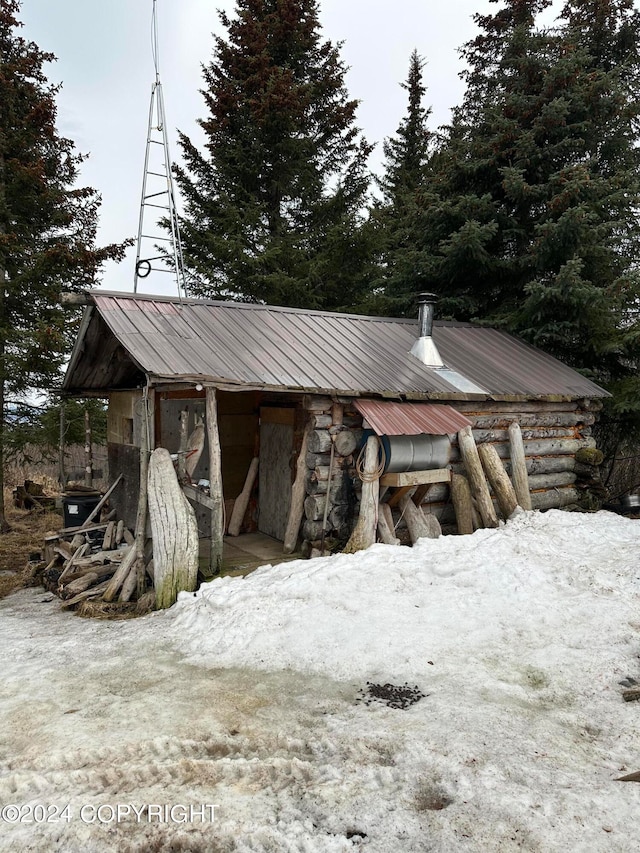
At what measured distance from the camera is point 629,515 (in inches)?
459

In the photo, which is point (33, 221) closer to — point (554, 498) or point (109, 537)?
point (109, 537)

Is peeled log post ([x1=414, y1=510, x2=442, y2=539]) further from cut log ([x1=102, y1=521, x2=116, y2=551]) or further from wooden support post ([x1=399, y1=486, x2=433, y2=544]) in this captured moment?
cut log ([x1=102, y1=521, x2=116, y2=551])

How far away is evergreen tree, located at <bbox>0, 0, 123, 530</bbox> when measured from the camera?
1270 centimetres

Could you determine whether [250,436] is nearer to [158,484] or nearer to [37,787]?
[158,484]

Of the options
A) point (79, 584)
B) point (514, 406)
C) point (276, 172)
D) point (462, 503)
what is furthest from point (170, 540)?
point (276, 172)

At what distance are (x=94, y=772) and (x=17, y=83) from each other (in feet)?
48.1

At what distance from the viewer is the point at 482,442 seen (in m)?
10.3

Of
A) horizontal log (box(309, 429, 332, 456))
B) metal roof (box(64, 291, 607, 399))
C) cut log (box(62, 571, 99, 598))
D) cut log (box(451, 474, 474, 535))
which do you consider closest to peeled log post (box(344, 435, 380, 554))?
horizontal log (box(309, 429, 332, 456))

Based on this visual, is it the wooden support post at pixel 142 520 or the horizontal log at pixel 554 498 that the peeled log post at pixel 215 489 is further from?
the horizontal log at pixel 554 498

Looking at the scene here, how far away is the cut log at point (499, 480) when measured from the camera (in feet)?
32.1

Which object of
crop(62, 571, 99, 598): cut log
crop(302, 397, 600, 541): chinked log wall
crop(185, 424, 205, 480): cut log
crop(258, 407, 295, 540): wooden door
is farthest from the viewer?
crop(258, 407, 295, 540): wooden door

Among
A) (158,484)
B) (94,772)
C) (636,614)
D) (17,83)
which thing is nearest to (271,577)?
(158,484)

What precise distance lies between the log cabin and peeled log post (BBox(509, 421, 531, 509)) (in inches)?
2.9

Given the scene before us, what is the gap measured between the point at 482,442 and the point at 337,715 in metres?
6.79
